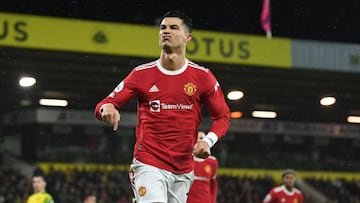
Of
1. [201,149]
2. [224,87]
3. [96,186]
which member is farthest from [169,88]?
[96,186]

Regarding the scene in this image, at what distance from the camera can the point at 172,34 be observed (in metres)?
5.66

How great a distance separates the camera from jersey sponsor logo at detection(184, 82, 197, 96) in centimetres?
568

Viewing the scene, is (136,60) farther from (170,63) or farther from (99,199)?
(170,63)

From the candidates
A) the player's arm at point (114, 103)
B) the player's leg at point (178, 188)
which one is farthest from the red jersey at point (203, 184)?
the player's arm at point (114, 103)

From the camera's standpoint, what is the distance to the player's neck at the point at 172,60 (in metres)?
5.68

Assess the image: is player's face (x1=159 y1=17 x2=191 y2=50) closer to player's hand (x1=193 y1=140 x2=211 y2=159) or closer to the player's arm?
the player's arm

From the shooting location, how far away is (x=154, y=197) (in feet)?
17.6

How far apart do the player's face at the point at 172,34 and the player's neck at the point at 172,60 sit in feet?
0.17

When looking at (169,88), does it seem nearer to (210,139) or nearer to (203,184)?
(210,139)

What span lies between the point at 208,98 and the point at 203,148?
25.4 inches

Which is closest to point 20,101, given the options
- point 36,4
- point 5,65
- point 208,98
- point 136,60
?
point 36,4

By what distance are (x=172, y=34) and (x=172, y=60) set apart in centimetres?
19

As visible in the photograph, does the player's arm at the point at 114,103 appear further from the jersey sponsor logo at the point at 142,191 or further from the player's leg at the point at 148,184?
the jersey sponsor logo at the point at 142,191

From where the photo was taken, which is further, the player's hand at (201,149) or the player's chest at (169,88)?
the player's chest at (169,88)
